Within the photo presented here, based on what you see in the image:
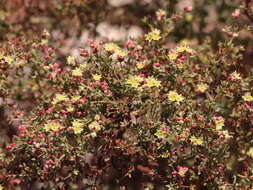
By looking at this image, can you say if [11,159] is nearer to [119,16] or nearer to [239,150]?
[239,150]

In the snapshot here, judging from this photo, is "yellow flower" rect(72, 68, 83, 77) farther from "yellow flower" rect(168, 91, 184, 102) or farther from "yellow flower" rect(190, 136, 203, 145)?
"yellow flower" rect(190, 136, 203, 145)

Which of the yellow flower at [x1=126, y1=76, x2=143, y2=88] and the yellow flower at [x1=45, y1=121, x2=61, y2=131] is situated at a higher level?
the yellow flower at [x1=126, y1=76, x2=143, y2=88]

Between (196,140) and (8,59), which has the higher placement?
(8,59)

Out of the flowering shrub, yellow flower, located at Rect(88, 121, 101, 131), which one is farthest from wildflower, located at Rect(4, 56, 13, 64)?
yellow flower, located at Rect(88, 121, 101, 131)

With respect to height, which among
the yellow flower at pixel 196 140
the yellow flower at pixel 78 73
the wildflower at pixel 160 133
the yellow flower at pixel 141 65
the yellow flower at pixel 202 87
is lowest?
the yellow flower at pixel 196 140

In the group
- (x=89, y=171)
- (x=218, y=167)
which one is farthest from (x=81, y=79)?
(x=218, y=167)

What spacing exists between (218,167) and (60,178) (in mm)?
1314

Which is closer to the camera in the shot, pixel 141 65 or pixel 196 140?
pixel 196 140

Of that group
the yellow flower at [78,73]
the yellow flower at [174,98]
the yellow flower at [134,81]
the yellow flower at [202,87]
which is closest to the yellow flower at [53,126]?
the yellow flower at [78,73]

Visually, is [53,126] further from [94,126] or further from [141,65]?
[141,65]

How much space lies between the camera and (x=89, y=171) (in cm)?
304

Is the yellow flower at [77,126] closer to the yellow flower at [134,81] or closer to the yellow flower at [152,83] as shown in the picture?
the yellow flower at [134,81]

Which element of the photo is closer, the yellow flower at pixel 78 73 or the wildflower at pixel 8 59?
the yellow flower at pixel 78 73

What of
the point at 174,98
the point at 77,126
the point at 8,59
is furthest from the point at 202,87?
the point at 8,59
